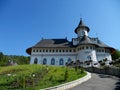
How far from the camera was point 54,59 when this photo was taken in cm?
5100

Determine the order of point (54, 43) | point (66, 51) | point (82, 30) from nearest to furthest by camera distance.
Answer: point (66, 51)
point (54, 43)
point (82, 30)

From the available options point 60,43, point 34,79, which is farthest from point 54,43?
point 34,79

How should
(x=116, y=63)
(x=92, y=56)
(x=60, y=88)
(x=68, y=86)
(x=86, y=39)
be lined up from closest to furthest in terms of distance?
1. (x=60, y=88)
2. (x=68, y=86)
3. (x=116, y=63)
4. (x=92, y=56)
5. (x=86, y=39)

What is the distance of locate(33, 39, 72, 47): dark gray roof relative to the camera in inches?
2084

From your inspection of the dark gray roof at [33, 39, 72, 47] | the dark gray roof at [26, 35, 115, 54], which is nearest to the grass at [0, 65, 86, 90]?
the dark gray roof at [26, 35, 115, 54]

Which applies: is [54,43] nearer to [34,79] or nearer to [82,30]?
[82,30]

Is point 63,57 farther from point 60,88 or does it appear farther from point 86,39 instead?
point 60,88

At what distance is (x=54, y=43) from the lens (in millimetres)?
54719

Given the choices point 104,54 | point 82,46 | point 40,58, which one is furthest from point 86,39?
point 40,58

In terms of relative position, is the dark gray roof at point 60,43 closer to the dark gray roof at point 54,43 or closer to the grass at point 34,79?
the dark gray roof at point 54,43

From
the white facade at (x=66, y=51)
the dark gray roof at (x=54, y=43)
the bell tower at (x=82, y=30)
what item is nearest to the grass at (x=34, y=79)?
the white facade at (x=66, y=51)

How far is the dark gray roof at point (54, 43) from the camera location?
5292cm

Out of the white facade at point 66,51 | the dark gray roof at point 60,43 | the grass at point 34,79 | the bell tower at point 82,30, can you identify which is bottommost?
the grass at point 34,79

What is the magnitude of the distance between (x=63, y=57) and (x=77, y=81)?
32.6 meters
